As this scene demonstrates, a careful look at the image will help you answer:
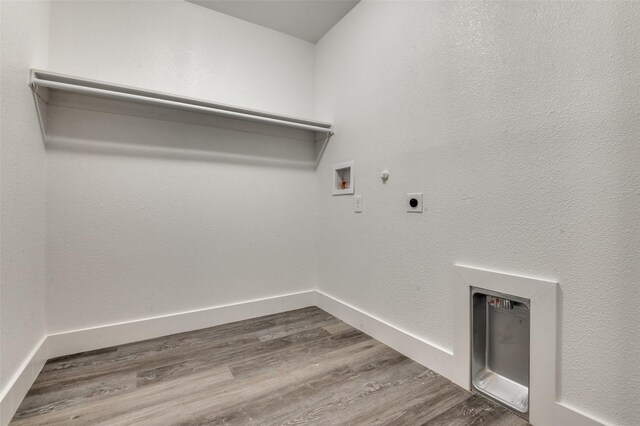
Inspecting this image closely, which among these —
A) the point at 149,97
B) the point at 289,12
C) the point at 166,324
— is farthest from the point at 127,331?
the point at 289,12

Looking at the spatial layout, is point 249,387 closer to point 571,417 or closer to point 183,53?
point 571,417

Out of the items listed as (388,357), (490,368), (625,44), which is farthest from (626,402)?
(625,44)

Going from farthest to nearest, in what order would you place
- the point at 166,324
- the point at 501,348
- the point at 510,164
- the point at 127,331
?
the point at 166,324 → the point at 127,331 → the point at 501,348 → the point at 510,164

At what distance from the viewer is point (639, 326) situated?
0.90 meters

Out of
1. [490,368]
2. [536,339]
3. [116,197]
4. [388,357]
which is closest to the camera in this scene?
[536,339]

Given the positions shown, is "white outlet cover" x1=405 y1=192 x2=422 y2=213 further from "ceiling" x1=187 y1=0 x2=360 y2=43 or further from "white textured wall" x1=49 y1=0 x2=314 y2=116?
"ceiling" x1=187 y1=0 x2=360 y2=43

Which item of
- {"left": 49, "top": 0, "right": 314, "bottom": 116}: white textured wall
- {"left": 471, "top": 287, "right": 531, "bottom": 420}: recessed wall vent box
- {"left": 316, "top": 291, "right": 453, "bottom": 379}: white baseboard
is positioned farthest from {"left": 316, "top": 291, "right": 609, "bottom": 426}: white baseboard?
{"left": 49, "top": 0, "right": 314, "bottom": 116}: white textured wall

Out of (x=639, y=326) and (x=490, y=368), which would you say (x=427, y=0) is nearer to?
(x=639, y=326)

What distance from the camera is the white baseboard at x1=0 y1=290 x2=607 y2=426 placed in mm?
1160

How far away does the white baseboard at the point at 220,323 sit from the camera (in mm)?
1160

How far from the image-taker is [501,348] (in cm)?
133

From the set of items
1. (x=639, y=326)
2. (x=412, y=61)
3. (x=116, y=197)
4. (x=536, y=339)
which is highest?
(x=412, y=61)

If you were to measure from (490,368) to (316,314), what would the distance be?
133 centimetres

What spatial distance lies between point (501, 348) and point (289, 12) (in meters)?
2.65
